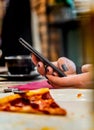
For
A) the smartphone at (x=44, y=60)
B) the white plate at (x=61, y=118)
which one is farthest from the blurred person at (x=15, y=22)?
the white plate at (x=61, y=118)

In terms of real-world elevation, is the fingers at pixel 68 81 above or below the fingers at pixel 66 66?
below

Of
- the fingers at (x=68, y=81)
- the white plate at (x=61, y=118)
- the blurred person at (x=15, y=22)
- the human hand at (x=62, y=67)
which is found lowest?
the white plate at (x=61, y=118)

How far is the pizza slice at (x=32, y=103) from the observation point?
44 centimetres

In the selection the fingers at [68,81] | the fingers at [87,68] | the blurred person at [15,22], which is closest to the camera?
the fingers at [87,68]

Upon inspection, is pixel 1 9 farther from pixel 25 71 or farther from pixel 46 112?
pixel 46 112

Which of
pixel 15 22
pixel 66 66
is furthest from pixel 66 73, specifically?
pixel 15 22

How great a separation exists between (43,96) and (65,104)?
42 millimetres

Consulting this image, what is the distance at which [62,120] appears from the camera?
A: 43 centimetres

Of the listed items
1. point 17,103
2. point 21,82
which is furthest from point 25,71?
point 17,103

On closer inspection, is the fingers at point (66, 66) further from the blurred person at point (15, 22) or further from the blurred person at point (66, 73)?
the blurred person at point (15, 22)

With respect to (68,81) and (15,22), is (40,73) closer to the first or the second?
(68,81)

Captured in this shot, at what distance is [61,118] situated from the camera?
1.41 feet

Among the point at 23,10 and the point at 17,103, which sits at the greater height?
the point at 23,10

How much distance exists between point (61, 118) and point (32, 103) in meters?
0.05
